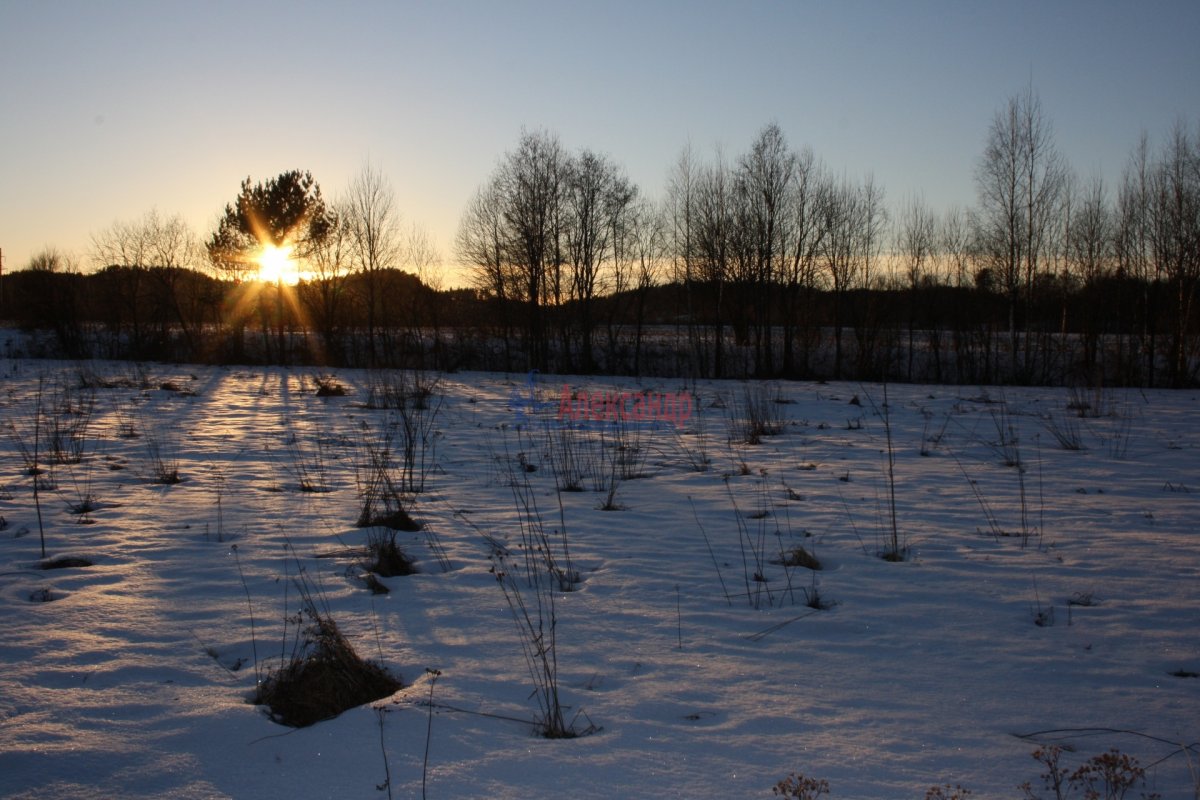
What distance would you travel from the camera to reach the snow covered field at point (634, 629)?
262 cm

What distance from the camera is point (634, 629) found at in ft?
12.7

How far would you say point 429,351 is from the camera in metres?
28.4

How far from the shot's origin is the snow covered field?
2623 millimetres

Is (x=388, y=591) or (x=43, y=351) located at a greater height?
(x=43, y=351)

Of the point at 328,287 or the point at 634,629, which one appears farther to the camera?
the point at 328,287

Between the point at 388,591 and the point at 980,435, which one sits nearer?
the point at 388,591

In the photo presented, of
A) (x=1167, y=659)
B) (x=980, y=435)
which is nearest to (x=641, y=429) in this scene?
(x=980, y=435)

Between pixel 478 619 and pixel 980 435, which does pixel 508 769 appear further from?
pixel 980 435

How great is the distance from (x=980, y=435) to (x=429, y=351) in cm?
2123

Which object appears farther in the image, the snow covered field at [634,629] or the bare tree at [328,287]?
the bare tree at [328,287]

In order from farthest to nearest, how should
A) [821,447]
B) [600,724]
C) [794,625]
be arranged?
[821,447]
[794,625]
[600,724]

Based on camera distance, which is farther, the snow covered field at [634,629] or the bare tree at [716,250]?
the bare tree at [716,250]

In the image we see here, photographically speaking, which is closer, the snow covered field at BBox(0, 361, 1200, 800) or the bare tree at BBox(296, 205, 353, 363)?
the snow covered field at BBox(0, 361, 1200, 800)

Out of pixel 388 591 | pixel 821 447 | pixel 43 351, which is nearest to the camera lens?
pixel 388 591
